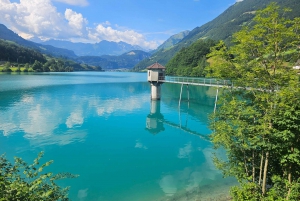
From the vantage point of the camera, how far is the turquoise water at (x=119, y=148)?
1603cm

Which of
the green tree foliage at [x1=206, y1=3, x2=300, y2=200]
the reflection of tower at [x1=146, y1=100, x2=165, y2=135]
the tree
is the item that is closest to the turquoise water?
the reflection of tower at [x1=146, y1=100, x2=165, y2=135]

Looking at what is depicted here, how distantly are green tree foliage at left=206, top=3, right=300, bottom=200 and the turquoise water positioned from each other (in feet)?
16.6

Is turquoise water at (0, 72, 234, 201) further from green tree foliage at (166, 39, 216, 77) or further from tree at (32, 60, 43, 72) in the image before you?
tree at (32, 60, 43, 72)

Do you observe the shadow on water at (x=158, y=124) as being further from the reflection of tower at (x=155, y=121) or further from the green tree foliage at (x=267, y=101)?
the green tree foliage at (x=267, y=101)

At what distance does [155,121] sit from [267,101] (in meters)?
27.1

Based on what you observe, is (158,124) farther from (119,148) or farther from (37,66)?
(37,66)

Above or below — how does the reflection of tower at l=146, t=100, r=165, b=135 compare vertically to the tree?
below

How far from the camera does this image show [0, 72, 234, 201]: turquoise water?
16.0 metres

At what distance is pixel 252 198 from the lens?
35.0 ft

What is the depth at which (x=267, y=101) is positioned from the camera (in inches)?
415

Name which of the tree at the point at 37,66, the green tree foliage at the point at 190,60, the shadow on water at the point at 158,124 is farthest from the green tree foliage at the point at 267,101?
the tree at the point at 37,66

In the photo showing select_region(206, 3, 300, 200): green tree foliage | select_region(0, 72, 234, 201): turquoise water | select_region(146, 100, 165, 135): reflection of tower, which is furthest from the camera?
select_region(146, 100, 165, 135): reflection of tower

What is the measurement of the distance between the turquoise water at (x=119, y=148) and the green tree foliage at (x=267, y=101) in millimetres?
5059

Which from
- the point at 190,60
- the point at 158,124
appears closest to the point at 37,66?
the point at 190,60
